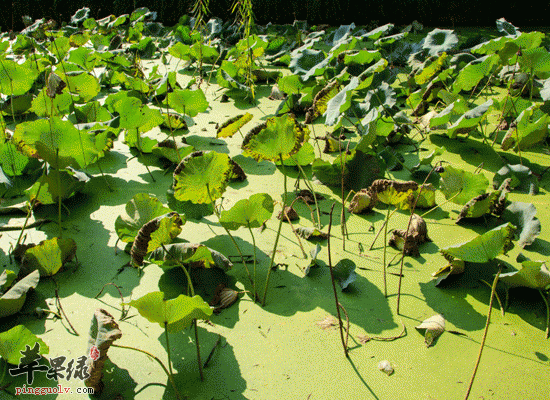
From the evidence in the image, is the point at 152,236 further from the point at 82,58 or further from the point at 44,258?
the point at 82,58

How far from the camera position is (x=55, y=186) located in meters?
1.60

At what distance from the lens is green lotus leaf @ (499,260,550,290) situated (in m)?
1.13

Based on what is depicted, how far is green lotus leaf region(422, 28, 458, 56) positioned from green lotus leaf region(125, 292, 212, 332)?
256cm

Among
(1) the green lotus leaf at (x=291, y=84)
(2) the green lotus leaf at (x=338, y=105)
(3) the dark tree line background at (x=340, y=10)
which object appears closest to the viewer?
(2) the green lotus leaf at (x=338, y=105)

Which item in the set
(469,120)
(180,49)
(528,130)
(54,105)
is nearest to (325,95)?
(469,120)

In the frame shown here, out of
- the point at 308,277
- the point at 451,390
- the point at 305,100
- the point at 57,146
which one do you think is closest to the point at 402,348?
the point at 451,390

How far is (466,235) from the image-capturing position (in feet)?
5.07

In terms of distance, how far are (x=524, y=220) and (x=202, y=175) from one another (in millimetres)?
1097

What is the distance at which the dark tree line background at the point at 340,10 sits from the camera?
4309mm

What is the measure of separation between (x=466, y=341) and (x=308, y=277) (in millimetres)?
472

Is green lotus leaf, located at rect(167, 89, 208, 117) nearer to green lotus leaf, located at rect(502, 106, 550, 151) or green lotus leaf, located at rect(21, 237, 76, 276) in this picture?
green lotus leaf, located at rect(21, 237, 76, 276)

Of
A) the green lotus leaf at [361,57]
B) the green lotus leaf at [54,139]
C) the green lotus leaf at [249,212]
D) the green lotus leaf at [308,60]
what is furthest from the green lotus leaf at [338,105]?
the green lotus leaf at [308,60]

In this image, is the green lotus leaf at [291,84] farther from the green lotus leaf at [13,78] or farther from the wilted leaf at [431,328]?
the wilted leaf at [431,328]

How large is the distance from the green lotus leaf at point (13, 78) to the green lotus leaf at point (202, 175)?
1243 millimetres
